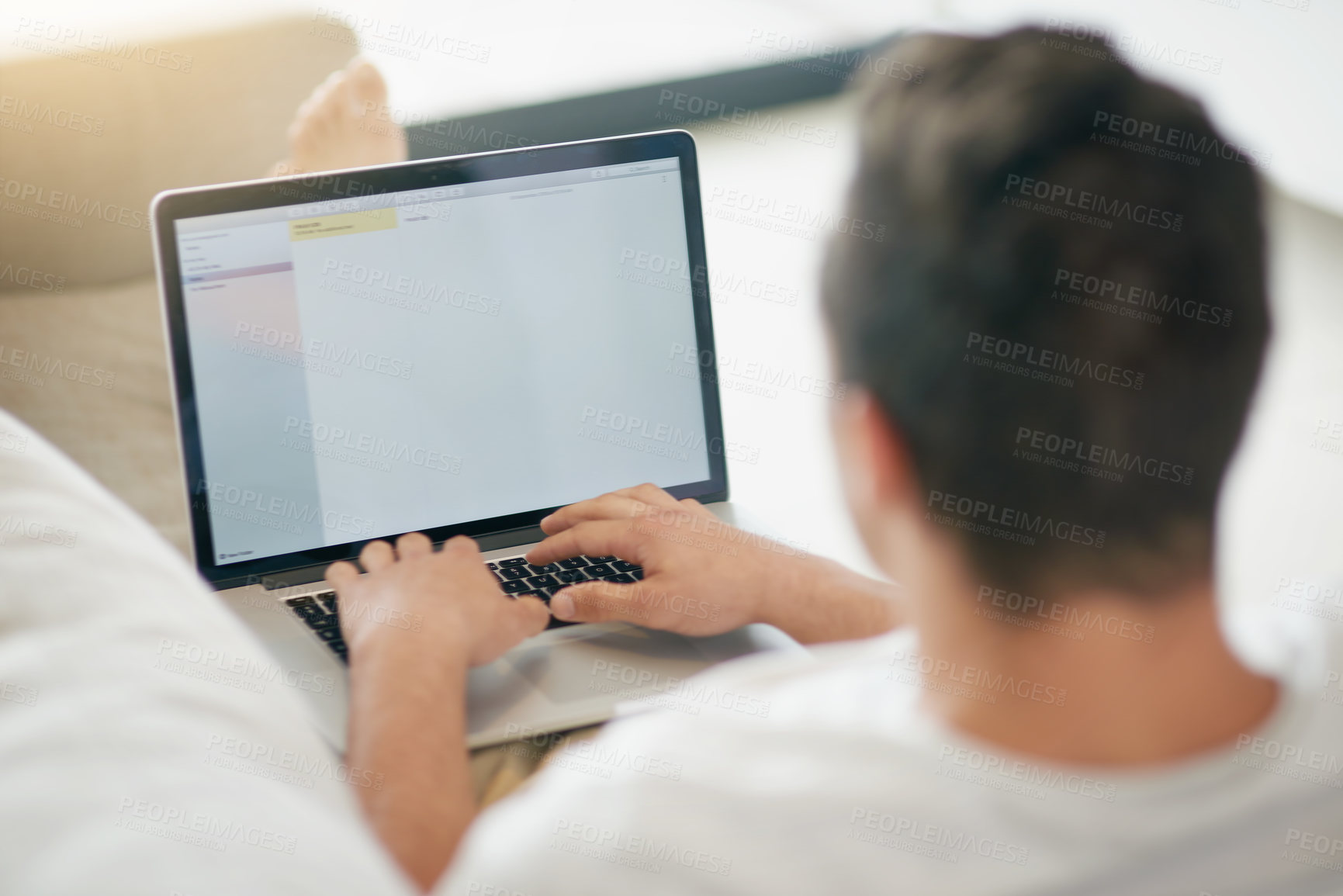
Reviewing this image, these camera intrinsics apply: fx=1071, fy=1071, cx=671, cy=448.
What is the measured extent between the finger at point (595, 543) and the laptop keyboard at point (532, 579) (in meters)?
0.02

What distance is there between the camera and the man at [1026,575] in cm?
44

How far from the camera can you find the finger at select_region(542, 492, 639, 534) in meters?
0.91

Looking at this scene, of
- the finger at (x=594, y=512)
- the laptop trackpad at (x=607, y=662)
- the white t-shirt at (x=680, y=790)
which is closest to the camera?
the white t-shirt at (x=680, y=790)

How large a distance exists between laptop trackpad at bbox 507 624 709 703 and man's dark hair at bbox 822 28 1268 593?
1.23 feet

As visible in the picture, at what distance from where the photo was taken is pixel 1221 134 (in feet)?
1.55

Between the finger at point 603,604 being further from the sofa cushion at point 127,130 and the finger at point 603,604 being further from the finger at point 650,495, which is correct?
the sofa cushion at point 127,130

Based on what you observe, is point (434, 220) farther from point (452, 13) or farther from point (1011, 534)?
point (452, 13)

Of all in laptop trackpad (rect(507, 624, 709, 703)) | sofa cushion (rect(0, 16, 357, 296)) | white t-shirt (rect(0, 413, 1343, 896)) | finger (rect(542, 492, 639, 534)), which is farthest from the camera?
sofa cushion (rect(0, 16, 357, 296))

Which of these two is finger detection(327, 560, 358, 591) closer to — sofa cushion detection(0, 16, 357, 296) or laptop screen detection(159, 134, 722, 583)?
laptop screen detection(159, 134, 722, 583)

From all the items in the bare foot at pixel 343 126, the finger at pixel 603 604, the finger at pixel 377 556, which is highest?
the bare foot at pixel 343 126

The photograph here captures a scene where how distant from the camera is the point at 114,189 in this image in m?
1.49

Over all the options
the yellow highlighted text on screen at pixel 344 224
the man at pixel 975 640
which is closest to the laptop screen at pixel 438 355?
the yellow highlighted text on screen at pixel 344 224

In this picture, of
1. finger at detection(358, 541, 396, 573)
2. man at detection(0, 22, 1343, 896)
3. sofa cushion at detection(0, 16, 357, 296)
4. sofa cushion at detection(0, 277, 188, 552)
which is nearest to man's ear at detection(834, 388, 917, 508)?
man at detection(0, 22, 1343, 896)

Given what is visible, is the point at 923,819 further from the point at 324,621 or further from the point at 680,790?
the point at 324,621
